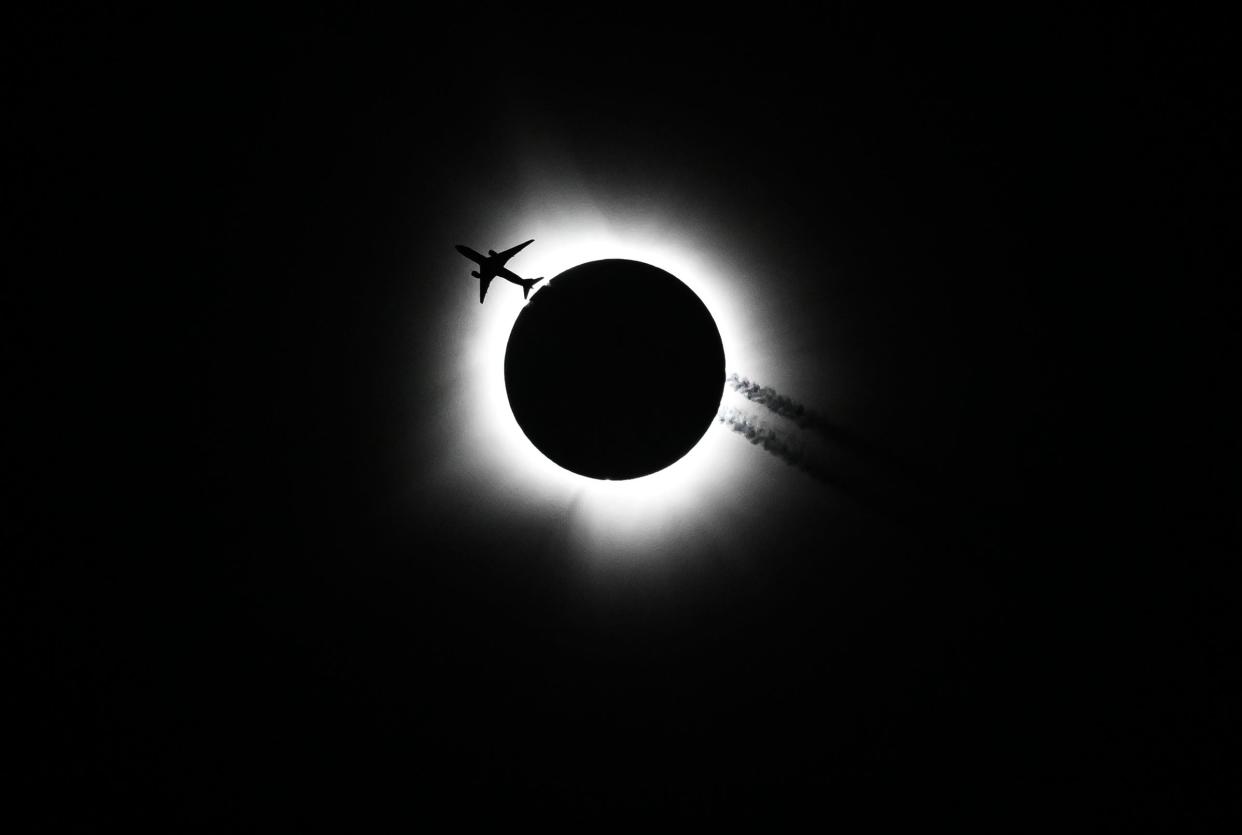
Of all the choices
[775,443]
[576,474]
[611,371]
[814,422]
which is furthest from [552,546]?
[814,422]

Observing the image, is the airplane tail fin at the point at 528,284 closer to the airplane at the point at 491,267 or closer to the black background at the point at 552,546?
the airplane at the point at 491,267

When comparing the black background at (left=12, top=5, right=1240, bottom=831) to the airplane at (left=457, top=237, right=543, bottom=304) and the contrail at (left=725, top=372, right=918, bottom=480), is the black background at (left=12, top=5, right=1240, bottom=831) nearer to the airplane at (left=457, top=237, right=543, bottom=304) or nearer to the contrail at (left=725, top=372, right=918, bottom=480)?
the contrail at (left=725, top=372, right=918, bottom=480)

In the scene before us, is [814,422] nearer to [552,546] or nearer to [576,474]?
[576,474]

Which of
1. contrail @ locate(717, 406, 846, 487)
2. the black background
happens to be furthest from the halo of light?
the black background

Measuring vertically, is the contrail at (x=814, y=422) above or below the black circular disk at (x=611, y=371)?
above

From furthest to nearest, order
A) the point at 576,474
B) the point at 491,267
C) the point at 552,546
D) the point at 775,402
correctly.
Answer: the point at 552,546
the point at 775,402
the point at 576,474
the point at 491,267

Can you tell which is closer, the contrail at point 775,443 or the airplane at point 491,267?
the airplane at point 491,267

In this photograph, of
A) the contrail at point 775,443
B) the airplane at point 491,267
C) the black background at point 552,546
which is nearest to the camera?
the airplane at point 491,267

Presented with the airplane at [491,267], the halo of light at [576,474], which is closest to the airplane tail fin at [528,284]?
the airplane at [491,267]
